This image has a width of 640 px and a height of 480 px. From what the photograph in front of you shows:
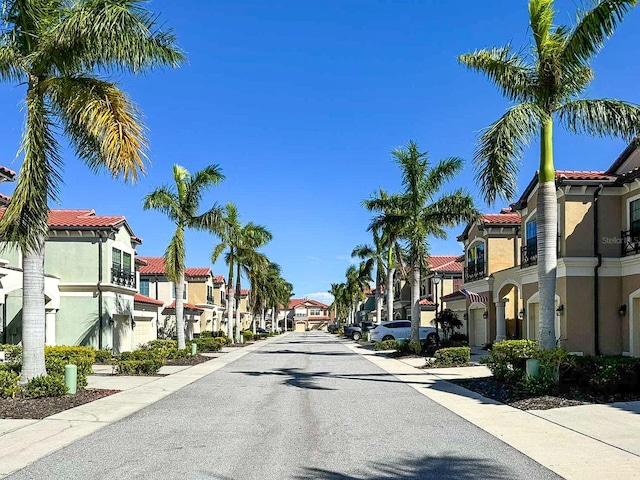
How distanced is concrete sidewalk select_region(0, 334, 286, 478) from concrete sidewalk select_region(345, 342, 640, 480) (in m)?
6.44

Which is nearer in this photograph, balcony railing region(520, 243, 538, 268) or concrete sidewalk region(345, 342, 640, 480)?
concrete sidewalk region(345, 342, 640, 480)

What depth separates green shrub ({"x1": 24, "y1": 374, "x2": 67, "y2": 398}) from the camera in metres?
12.9

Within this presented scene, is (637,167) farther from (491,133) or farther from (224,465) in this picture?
(224,465)

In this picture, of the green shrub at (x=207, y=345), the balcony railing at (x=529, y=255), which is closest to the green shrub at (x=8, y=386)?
the balcony railing at (x=529, y=255)

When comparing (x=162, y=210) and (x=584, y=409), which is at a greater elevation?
(x=162, y=210)

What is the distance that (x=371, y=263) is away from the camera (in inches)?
1907

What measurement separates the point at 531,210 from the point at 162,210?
50.6 feet

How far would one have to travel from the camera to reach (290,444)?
9.30 meters

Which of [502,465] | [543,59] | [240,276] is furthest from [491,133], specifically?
[240,276]

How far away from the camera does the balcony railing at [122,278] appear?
29.1 meters

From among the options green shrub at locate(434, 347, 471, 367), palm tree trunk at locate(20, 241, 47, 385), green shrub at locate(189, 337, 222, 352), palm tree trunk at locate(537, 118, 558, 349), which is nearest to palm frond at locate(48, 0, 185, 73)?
palm tree trunk at locate(20, 241, 47, 385)

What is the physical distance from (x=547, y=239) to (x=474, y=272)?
21.7 metres

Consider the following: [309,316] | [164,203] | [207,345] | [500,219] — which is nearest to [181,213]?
[164,203]

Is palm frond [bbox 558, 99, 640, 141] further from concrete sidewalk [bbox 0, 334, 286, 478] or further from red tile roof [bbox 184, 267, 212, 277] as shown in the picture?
red tile roof [bbox 184, 267, 212, 277]
